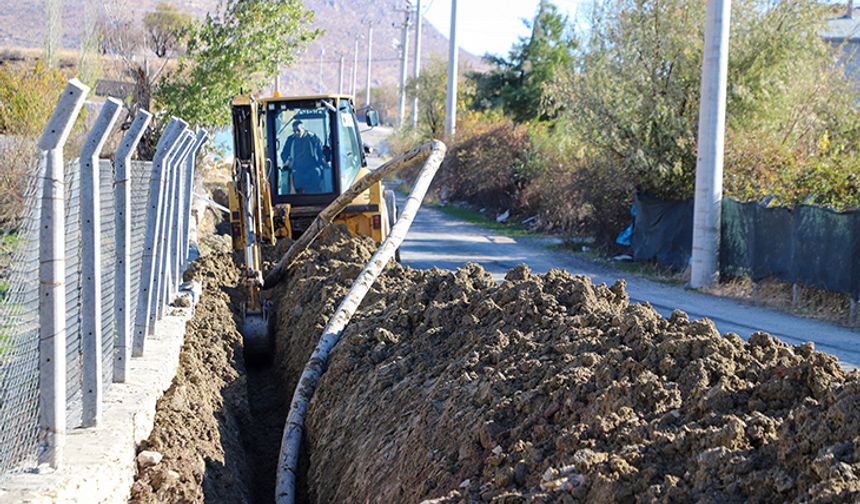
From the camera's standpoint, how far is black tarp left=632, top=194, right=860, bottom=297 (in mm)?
14125

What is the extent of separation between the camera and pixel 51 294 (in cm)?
492

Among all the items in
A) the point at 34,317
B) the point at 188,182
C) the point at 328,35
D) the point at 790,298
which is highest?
the point at 328,35

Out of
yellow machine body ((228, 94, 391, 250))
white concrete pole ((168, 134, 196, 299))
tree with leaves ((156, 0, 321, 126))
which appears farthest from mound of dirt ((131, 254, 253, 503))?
tree with leaves ((156, 0, 321, 126))

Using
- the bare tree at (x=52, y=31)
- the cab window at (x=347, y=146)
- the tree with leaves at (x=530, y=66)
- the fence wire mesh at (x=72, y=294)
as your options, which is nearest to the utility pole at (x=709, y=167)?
the cab window at (x=347, y=146)

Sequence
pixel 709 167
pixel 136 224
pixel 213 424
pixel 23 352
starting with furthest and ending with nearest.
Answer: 1. pixel 709 167
2. pixel 136 224
3. pixel 213 424
4. pixel 23 352

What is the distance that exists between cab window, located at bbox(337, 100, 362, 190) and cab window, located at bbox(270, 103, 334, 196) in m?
0.20

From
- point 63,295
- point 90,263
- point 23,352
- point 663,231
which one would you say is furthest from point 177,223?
point 663,231

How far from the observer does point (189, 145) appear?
11164 mm

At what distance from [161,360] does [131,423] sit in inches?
64.3

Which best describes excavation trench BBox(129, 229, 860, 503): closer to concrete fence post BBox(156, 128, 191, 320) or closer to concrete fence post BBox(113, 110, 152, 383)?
concrete fence post BBox(156, 128, 191, 320)

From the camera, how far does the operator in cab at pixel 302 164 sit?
1482 cm

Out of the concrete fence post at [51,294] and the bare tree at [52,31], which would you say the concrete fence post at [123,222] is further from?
the bare tree at [52,31]

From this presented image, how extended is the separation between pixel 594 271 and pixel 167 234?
10858 mm

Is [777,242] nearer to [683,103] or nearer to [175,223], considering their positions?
[683,103]
